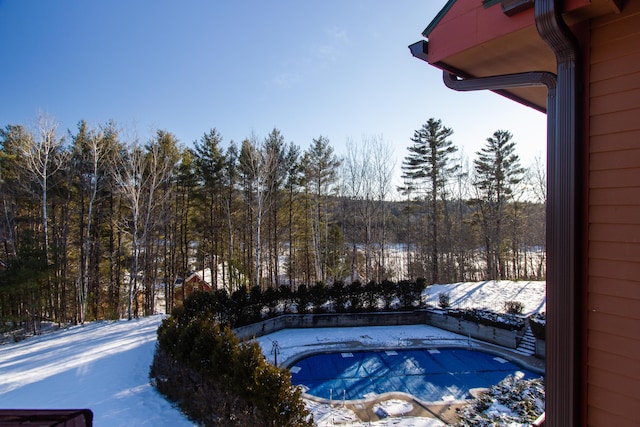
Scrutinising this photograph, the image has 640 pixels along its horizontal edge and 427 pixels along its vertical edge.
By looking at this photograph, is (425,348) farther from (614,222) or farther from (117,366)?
(614,222)

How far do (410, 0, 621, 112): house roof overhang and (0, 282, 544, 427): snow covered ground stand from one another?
564 cm

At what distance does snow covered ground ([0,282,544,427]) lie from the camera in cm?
510

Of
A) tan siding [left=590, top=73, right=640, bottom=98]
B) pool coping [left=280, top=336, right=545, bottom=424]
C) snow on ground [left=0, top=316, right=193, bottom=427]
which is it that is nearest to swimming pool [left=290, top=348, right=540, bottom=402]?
pool coping [left=280, top=336, right=545, bottom=424]

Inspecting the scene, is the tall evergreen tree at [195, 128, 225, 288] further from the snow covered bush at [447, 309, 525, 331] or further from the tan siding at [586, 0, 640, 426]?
the tan siding at [586, 0, 640, 426]

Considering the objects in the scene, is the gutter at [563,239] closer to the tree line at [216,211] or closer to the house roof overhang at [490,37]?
the house roof overhang at [490,37]

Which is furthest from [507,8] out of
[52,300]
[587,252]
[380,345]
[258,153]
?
[52,300]

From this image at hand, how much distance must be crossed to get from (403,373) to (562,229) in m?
7.20

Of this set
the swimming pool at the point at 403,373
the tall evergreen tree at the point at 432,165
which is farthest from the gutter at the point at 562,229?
the tall evergreen tree at the point at 432,165

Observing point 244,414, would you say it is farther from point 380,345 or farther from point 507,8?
point 380,345

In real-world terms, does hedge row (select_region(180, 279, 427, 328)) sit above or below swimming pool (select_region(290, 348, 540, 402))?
above

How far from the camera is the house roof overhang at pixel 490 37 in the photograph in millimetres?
1746

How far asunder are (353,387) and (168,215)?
10.9 metres

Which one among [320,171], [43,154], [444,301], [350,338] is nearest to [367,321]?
[350,338]

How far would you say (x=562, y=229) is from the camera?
1.75 meters
